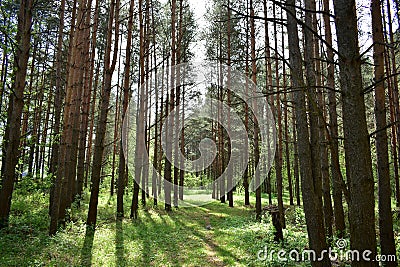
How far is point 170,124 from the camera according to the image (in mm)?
16578

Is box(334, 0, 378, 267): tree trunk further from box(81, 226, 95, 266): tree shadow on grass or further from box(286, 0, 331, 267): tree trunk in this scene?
box(81, 226, 95, 266): tree shadow on grass

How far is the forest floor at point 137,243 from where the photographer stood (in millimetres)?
6051

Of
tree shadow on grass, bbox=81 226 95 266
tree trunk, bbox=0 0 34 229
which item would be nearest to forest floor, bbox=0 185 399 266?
tree shadow on grass, bbox=81 226 95 266

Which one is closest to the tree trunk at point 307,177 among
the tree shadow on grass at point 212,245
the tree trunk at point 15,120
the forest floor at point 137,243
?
the forest floor at point 137,243

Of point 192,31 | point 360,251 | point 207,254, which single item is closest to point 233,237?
point 207,254

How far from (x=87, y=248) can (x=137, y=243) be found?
1356 millimetres

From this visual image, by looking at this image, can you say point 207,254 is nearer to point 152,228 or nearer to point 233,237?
point 233,237

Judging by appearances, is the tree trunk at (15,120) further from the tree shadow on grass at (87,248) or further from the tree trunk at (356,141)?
the tree trunk at (356,141)

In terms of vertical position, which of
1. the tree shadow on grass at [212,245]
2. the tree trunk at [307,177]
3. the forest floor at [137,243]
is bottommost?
the tree shadow on grass at [212,245]

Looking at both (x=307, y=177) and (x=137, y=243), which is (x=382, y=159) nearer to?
(x=307, y=177)

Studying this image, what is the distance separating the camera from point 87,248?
6.85 meters

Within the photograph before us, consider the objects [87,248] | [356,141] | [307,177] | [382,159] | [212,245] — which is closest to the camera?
[356,141]

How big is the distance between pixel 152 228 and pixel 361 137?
873 cm

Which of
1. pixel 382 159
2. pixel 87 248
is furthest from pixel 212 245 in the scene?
pixel 382 159
